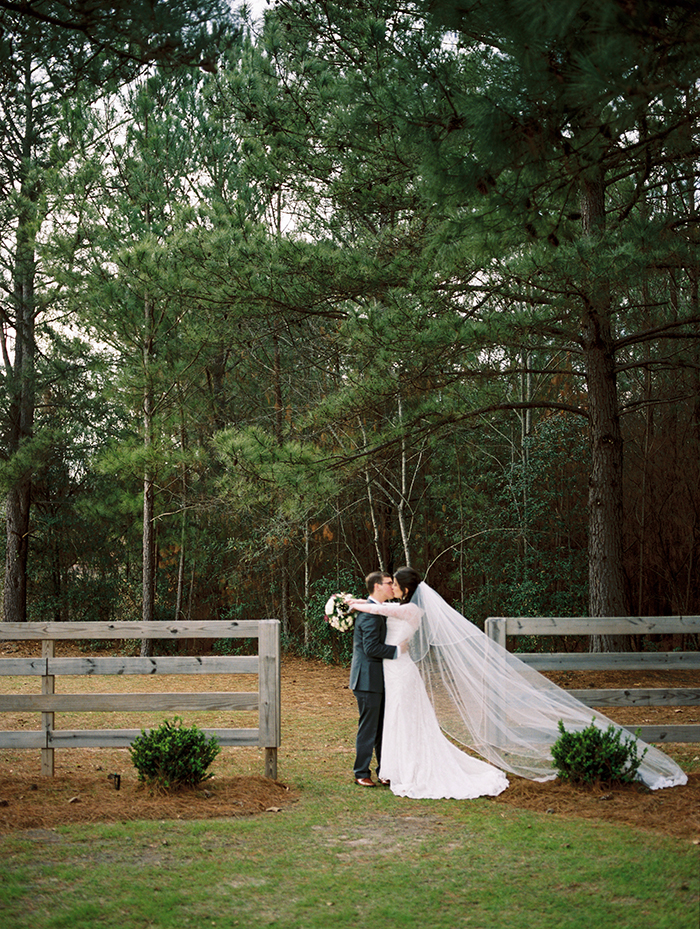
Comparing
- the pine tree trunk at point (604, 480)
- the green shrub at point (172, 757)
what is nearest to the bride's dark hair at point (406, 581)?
the green shrub at point (172, 757)

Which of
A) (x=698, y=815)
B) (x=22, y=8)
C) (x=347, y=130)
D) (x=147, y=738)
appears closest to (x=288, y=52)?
(x=347, y=130)

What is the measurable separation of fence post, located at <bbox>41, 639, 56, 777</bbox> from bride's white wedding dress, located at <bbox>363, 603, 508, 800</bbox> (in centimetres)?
239

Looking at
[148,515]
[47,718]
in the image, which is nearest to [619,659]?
[47,718]

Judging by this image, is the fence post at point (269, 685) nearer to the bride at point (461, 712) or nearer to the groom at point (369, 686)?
the groom at point (369, 686)

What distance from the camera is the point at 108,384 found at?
1544cm

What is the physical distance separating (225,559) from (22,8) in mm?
14214

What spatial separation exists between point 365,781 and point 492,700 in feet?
3.64

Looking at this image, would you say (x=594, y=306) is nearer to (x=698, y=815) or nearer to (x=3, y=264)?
(x=698, y=815)

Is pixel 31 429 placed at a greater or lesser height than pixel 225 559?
greater

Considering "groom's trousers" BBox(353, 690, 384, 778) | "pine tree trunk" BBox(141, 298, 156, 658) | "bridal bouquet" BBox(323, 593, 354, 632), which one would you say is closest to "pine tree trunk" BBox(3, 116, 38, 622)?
"pine tree trunk" BBox(141, 298, 156, 658)

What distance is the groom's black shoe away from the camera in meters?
6.30

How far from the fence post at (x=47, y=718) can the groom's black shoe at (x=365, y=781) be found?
228cm

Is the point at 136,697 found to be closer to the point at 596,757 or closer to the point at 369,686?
the point at 369,686

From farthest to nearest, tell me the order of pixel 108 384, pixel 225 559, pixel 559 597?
pixel 225 559, pixel 108 384, pixel 559 597
